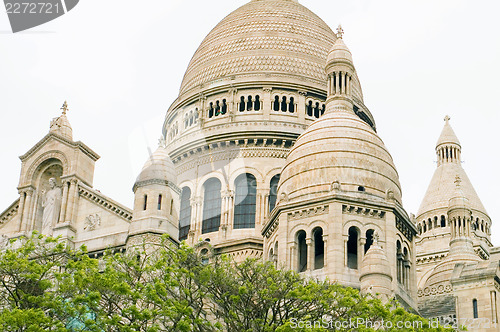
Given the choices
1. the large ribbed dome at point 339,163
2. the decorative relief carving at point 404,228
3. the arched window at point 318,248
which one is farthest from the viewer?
the decorative relief carving at point 404,228

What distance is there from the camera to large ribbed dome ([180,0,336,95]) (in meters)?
71.9

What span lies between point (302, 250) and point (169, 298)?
50.1 ft

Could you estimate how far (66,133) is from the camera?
55438 millimetres

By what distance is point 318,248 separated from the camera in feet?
176

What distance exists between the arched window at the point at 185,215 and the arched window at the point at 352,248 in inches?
620

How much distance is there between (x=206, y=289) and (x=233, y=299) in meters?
1.37

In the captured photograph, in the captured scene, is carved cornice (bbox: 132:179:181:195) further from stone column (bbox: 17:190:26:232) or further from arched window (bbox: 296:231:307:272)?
arched window (bbox: 296:231:307:272)

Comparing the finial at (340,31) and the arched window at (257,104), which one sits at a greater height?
the finial at (340,31)

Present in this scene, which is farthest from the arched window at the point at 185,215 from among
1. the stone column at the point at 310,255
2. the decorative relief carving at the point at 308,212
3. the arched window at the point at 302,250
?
the stone column at the point at 310,255

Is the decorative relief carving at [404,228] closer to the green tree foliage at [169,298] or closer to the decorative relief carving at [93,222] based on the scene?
the green tree foliage at [169,298]

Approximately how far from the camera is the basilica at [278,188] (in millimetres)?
50688

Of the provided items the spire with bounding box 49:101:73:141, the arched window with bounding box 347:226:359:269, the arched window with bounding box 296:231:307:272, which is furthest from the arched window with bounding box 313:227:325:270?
the spire with bounding box 49:101:73:141

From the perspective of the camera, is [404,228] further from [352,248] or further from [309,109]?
[309,109]

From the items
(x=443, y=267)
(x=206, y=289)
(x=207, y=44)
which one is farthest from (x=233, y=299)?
(x=207, y=44)
